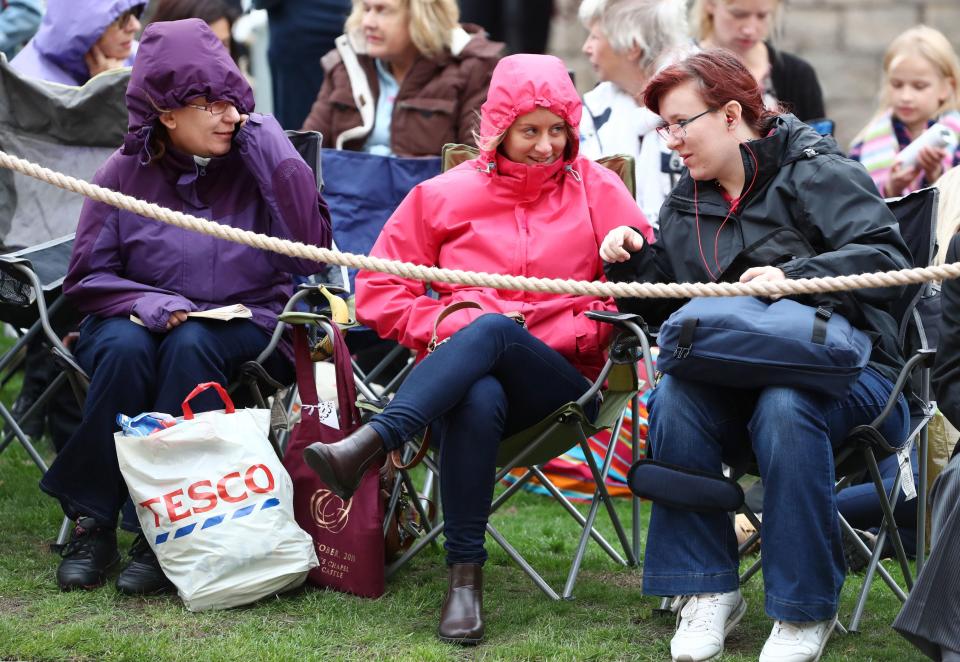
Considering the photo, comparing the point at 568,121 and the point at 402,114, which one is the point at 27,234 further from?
the point at 568,121

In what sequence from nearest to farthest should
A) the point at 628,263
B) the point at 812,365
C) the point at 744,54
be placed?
the point at 812,365, the point at 628,263, the point at 744,54

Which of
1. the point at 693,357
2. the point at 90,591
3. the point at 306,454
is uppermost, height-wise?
the point at 693,357

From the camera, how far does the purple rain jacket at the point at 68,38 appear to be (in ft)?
17.2

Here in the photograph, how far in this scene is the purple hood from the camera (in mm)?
3979

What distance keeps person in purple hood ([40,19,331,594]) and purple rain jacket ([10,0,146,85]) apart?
1.28 meters

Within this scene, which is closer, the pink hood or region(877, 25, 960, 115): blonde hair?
the pink hood

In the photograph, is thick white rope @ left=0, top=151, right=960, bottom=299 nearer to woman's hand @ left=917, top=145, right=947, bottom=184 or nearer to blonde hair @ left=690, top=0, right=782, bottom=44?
woman's hand @ left=917, top=145, right=947, bottom=184

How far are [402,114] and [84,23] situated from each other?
1.15 metres

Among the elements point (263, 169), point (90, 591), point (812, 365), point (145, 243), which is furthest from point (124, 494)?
point (812, 365)

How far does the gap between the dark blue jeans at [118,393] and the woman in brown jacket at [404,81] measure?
5.69 feet

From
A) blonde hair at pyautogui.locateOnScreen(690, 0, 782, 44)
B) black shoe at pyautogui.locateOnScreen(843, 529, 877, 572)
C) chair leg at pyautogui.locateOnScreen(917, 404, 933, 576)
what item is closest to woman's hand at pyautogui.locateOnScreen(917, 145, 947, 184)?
blonde hair at pyautogui.locateOnScreen(690, 0, 782, 44)

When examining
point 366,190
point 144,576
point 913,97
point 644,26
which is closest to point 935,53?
point 913,97

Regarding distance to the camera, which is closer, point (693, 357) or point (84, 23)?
point (693, 357)

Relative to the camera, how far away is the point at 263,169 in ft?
13.4
